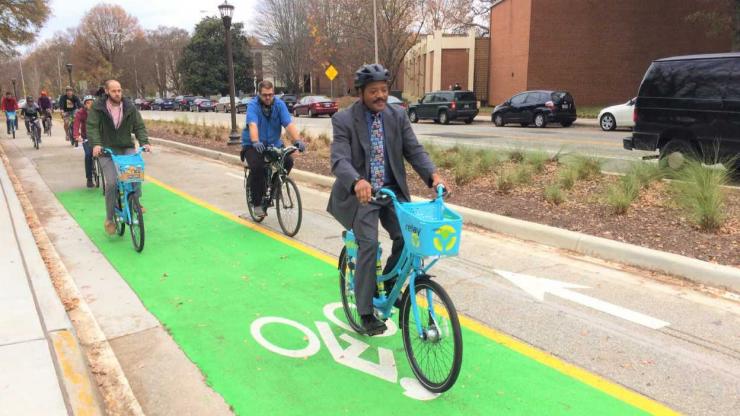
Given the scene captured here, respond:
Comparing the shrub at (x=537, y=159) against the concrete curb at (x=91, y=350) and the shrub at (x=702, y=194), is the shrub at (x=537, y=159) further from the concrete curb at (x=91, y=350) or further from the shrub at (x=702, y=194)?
the concrete curb at (x=91, y=350)

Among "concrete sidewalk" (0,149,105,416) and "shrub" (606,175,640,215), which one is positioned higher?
"shrub" (606,175,640,215)

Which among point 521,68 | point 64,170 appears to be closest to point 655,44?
point 521,68

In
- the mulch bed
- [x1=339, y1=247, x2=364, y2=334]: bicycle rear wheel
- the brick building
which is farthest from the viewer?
the brick building

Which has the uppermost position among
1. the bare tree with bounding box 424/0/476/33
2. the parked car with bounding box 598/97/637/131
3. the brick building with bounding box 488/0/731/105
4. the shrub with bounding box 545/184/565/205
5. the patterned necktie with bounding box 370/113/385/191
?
the bare tree with bounding box 424/0/476/33

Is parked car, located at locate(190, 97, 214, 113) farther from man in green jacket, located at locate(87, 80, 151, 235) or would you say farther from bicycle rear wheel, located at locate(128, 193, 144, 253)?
bicycle rear wheel, located at locate(128, 193, 144, 253)

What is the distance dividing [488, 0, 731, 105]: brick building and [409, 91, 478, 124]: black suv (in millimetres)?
6271

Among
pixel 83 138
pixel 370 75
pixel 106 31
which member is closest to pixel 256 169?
pixel 370 75

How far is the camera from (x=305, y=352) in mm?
4016

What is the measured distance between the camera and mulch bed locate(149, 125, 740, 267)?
597 cm

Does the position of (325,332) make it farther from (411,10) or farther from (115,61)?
(115,61)

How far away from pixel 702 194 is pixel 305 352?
5.21 meters

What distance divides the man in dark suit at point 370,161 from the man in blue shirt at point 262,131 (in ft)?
11.7

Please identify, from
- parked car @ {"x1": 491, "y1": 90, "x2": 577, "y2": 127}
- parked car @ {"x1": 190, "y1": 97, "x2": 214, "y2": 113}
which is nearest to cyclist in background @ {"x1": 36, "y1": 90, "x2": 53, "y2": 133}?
parked car @ {"x1": 491, "y1": 90, "x2": 577, "y2": 127}

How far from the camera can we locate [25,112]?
59.9 ft
